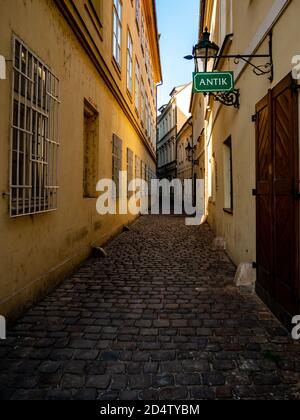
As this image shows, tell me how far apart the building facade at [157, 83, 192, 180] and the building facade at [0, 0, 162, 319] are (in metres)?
24.6

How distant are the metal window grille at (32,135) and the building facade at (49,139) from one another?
1cm

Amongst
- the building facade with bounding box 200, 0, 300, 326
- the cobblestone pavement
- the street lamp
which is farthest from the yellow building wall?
the cobblestone pavement

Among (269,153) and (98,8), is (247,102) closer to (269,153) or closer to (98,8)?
(269,153)

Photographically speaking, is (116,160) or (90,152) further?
(116,160)

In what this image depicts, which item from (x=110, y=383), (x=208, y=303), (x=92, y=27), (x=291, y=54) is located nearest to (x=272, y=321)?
(x=208, y=303)

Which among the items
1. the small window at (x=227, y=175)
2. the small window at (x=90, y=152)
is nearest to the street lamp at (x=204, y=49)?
the small window at (x=227, y=175)

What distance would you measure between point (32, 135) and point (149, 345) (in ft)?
9.03

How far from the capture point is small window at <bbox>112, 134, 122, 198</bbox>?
366 inches

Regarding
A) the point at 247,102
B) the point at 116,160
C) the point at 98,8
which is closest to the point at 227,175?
the point at 247,102

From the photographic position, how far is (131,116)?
1246cm

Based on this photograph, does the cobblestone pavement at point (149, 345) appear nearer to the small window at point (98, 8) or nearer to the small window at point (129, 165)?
the small window at point (98, 8)

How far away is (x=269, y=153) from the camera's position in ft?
12.7

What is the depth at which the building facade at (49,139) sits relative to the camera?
343cm

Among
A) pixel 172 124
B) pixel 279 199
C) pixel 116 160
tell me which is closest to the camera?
pixel 279 199
